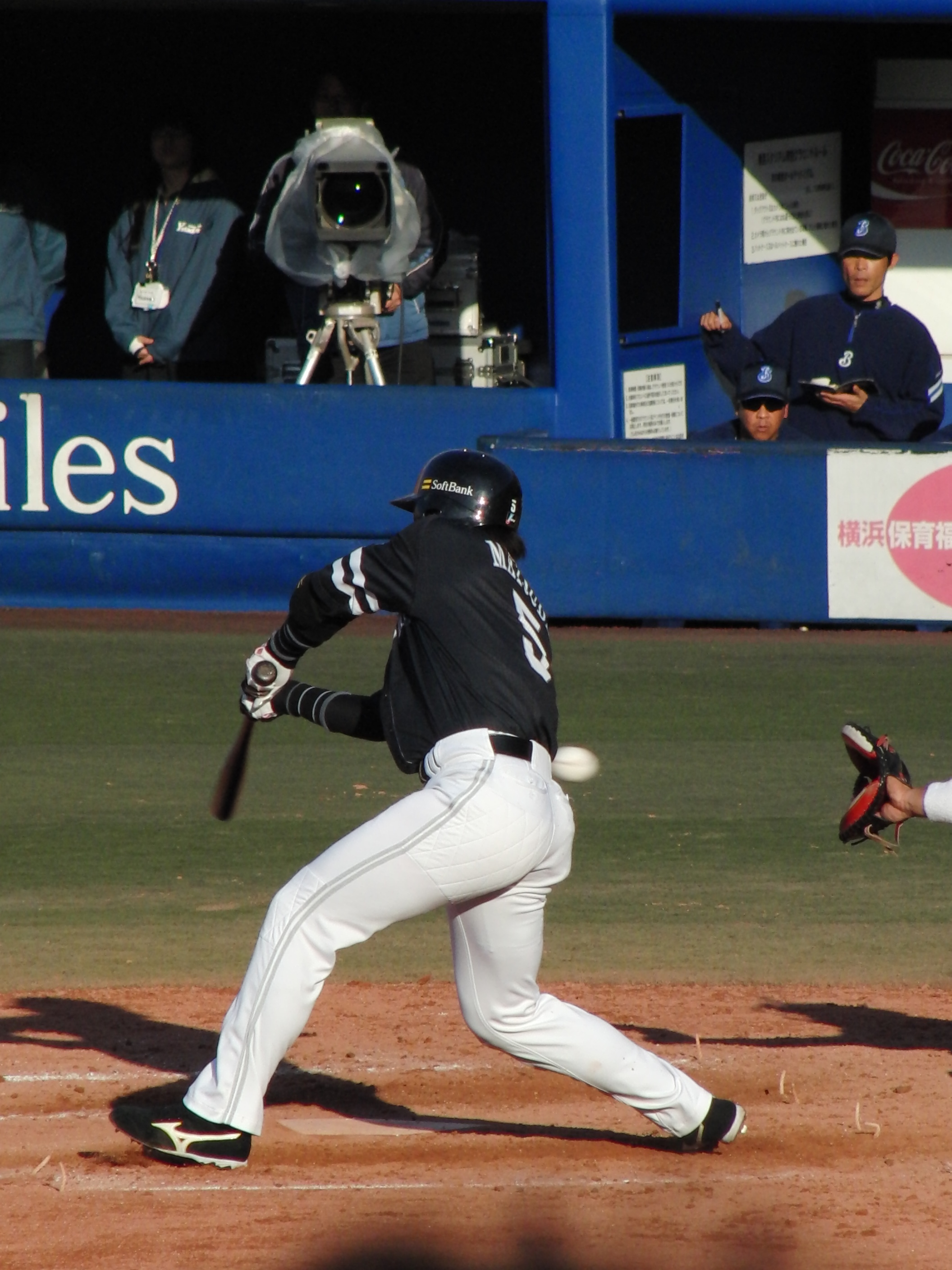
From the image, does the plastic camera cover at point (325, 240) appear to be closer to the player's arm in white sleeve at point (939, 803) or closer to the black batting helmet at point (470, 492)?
the black batting helmet at point (470, 492)

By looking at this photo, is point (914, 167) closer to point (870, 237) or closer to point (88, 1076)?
point (870, 237)

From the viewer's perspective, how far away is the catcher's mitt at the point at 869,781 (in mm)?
4312

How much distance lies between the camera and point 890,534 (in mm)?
9781

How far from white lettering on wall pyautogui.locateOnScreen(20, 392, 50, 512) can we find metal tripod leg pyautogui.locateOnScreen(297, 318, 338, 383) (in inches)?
59.2

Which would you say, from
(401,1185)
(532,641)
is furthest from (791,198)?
(401,1185)

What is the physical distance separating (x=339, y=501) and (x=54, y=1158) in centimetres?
642

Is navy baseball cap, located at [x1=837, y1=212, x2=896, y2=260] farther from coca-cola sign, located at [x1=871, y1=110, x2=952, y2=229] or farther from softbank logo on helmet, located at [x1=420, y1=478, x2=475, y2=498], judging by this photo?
softbank logo on helmet, located at [x1=420, y1=478, x2=475, y2=498]

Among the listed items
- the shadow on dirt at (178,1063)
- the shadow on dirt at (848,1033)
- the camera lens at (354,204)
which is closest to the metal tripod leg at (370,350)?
the camera lens at (354,204)

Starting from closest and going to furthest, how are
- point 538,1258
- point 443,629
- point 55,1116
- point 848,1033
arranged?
point 538,1258 → point 443,629 → point 55,1116 → point 848,1033

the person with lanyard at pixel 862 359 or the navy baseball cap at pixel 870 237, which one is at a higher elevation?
the navy baseball cap at pixel 870 237

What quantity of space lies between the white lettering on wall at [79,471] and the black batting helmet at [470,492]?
6543mm

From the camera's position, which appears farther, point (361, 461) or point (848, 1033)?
point (361, 461)

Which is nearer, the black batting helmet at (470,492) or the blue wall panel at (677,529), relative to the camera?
the black batting helmet at (470,492)

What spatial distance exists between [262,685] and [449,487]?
634 mm
